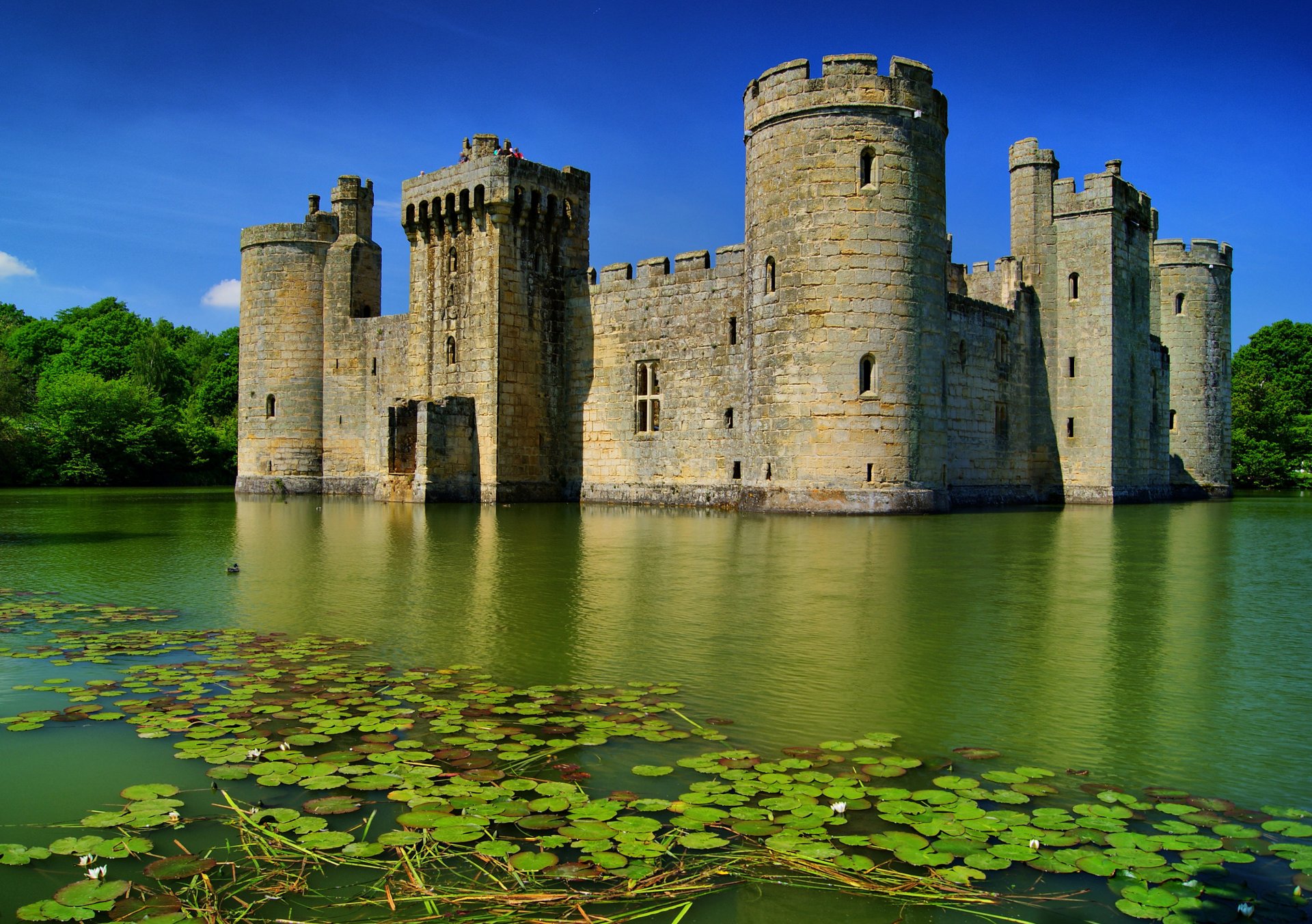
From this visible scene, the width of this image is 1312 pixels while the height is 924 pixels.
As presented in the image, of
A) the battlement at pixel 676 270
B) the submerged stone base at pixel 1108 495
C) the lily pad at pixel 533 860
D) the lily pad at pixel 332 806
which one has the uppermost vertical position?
the battlement at pixel 676 270

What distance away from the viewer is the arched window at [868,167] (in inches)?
784

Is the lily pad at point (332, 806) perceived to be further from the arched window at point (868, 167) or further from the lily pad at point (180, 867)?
the arched window at point (868, 167)

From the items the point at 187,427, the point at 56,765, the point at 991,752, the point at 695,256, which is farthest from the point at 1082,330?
the point at 187,427

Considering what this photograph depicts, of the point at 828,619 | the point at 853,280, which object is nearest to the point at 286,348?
the point at 853,280

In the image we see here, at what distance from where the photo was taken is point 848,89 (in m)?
19.8

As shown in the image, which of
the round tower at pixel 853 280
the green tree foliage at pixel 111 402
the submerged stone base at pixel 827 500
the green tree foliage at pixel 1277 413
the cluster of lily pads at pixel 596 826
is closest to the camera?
the cluster of lily pads at pixel 596 826

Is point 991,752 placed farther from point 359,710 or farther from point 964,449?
point 964,449

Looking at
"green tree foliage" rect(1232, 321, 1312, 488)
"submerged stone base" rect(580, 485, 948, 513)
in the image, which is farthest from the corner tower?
"green tree foliage" rect(1232, 321, 1312, 488)

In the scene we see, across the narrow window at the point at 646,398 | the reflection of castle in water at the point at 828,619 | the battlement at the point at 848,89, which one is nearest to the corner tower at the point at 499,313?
the narrow window at the point at 646,398

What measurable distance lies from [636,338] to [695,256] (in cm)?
270

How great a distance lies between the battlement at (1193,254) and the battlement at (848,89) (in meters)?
15.1

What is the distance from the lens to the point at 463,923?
287 centimetres

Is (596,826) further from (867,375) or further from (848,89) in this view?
(848,89)

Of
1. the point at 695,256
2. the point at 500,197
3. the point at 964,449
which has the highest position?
the point at 500,197
